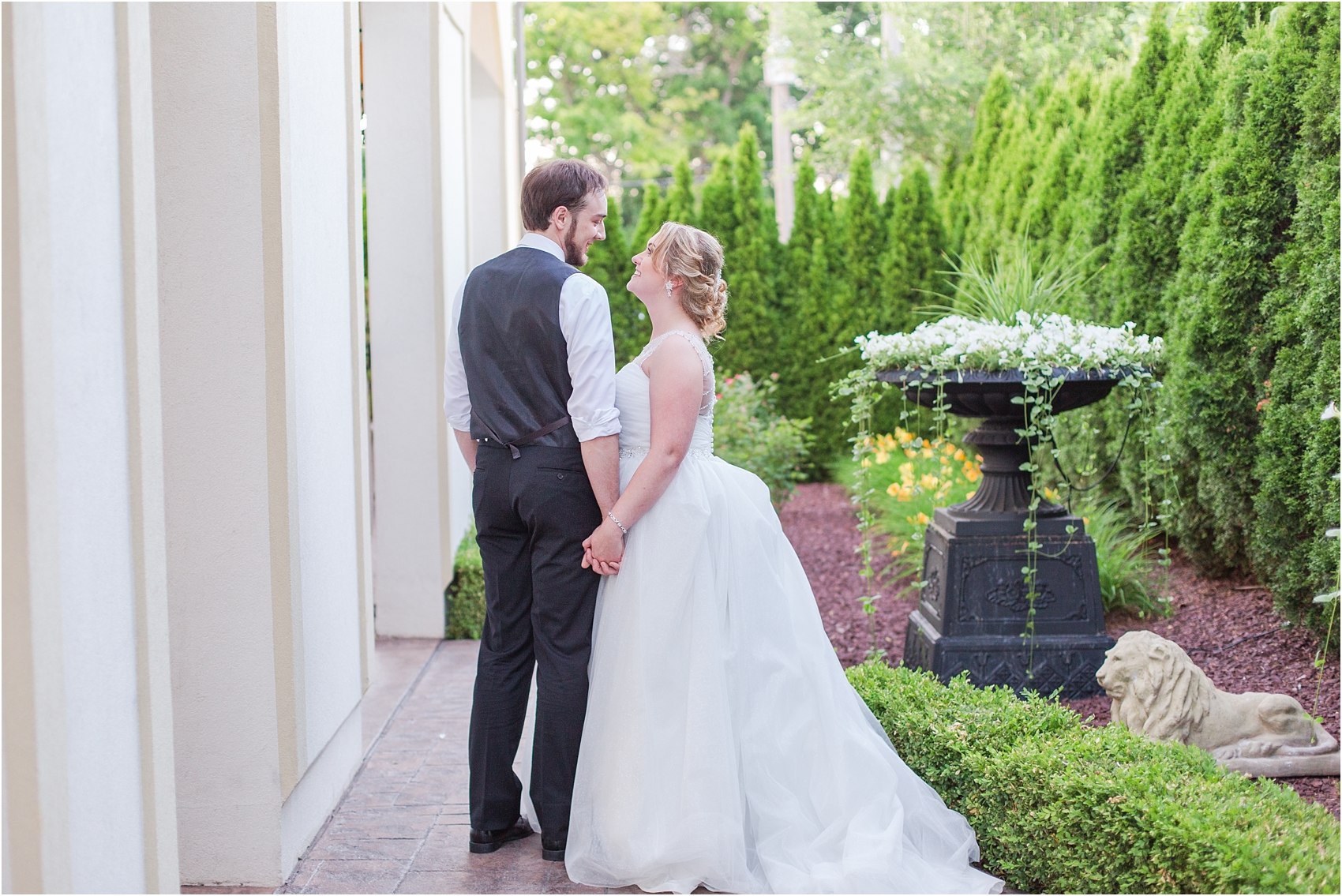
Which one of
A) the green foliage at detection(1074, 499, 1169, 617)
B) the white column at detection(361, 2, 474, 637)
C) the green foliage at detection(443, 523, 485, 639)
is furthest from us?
the green foliage at detection(443, 523, 485, 639)

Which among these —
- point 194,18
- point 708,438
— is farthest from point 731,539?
point 194,18

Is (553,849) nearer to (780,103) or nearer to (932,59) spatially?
(932,59)

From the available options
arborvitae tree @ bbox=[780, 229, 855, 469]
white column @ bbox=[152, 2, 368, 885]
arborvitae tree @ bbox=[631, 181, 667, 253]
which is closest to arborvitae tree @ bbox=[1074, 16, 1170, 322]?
arborvitae tree @ bbox=[780, 229, 855, 469]

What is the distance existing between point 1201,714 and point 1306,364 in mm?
1706

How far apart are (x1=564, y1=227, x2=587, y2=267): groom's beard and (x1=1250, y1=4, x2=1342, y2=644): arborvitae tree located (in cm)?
294

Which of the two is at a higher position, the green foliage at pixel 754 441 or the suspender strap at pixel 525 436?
the suspender strap at pixel 525 436

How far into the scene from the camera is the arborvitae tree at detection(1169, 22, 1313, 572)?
15.7 ft

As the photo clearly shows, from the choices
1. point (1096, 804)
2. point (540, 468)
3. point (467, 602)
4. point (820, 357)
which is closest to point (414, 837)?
point (540, 468)

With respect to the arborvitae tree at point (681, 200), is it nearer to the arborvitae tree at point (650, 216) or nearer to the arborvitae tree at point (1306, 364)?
the arborvitae tree at point (650, 216)

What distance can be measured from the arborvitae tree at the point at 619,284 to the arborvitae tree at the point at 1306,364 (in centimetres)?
658

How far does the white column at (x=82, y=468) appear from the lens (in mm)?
1759

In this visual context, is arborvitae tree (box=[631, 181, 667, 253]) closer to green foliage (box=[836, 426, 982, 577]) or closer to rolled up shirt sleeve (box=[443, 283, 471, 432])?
green foliage (box=[836, 426, 982, 577])

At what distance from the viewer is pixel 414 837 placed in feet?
11.0

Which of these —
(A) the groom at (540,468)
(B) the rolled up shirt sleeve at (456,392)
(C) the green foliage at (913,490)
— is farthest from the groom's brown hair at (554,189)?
(C) the green foliage at (913,490)
